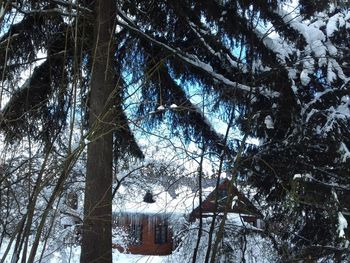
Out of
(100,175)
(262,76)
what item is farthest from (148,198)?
(262,76)

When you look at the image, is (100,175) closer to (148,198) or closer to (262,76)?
(148,198)

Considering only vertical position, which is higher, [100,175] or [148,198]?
[100,175]

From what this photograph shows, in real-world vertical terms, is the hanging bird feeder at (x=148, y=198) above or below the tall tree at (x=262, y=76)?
below

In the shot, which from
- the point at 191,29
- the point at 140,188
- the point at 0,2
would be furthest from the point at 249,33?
the point at 140,188

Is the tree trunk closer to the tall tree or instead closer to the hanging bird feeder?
the tall tree

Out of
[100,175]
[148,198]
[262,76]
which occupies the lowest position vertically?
[148,198]

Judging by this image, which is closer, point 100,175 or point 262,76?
point 262,76

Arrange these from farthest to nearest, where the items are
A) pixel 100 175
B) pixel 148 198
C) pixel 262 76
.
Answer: pixel 148 198
pixel 100 175
pixel 262 76

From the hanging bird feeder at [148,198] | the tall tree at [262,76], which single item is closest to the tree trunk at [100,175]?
the tall tree at [262,76]

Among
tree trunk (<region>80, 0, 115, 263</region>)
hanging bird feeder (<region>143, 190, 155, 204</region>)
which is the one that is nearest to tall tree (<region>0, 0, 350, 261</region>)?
tree trunk (<region>80, 0, 115, 263</region>)

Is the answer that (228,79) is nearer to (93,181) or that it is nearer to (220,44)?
(220,44)

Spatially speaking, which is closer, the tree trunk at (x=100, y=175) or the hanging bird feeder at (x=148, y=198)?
the tree trunk at (x=100, y=175)

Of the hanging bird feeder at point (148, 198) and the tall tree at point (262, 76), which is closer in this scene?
the tall tree at point (262, 76)

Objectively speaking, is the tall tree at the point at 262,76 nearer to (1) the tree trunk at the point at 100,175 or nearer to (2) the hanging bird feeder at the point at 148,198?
(1) the tree trunk at the point at 100,175
